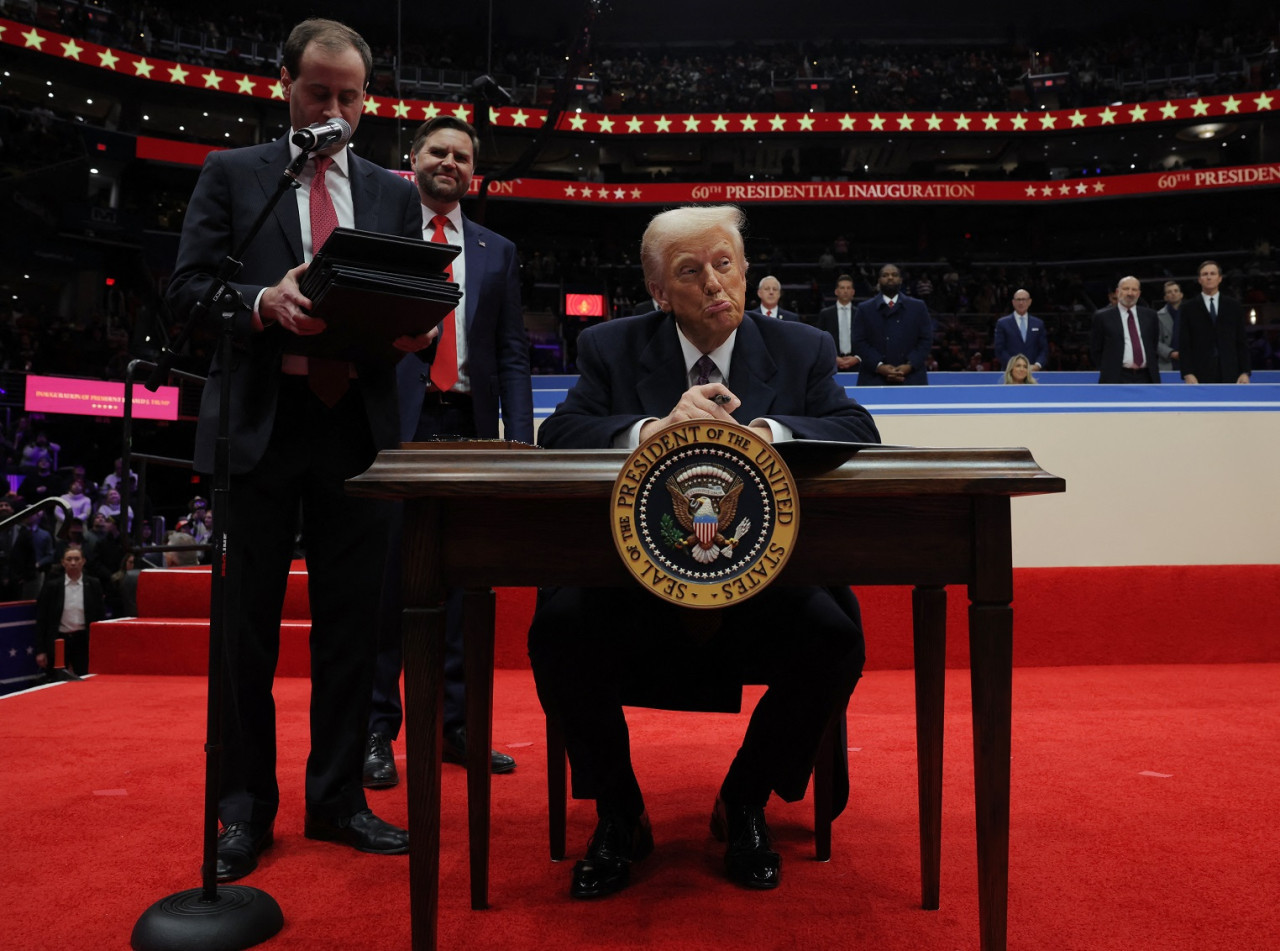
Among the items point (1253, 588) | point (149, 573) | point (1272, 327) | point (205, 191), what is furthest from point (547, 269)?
point (205, 191)

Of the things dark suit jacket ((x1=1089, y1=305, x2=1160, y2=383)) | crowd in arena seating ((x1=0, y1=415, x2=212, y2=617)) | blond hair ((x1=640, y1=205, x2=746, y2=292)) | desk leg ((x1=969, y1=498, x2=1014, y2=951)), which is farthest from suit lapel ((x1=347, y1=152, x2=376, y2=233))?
dark suit jacket ((x1=1089, y1=305, x2=1160, y2=383))

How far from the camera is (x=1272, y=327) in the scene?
50.2ft

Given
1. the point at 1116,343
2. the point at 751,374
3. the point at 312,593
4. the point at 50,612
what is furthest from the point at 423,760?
the point at 1116,343

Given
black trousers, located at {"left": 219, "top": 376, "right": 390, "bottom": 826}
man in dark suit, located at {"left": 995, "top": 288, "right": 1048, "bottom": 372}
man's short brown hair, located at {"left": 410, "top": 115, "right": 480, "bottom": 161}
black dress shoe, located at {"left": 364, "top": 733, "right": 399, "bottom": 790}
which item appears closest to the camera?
black trousers, located at {"left": 219, "top": 376, "right": 390, "bottom": 826}

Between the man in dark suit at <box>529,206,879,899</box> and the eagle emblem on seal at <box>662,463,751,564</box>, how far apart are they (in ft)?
0.97

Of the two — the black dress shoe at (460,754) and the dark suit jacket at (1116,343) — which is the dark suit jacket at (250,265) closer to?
the black dress shoe at (460,754)

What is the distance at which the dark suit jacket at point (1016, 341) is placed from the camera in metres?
7.29

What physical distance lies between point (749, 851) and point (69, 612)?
17.5ft

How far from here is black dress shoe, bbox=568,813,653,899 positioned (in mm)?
1468

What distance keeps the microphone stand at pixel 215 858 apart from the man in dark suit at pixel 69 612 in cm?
487

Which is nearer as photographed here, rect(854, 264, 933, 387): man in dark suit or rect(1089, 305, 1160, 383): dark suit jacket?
rect(854, 264, 933, 387): man in dark suit

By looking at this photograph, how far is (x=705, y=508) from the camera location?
1.04 m

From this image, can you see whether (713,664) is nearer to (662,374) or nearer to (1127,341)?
(662,374)

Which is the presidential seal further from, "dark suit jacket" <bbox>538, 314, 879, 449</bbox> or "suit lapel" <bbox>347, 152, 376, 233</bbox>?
"suit lapel" <bbox>347, 152, 376, 233</bbox>
